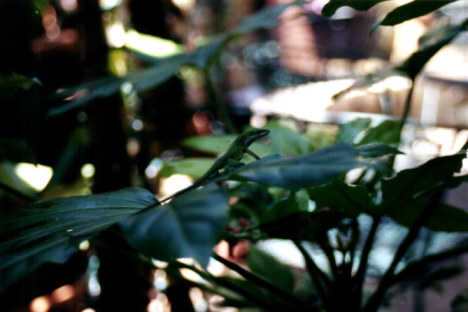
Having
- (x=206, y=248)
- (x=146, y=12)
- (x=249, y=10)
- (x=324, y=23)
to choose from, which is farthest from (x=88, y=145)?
(x=249, y=10)

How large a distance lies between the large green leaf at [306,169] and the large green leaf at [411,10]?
0.24 m

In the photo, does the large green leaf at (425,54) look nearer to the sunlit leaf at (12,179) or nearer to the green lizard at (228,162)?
the green lizard at (228,162)

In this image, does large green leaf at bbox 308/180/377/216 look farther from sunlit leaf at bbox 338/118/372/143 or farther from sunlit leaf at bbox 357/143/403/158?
sunlit leaf at bbox 338/118/372/143

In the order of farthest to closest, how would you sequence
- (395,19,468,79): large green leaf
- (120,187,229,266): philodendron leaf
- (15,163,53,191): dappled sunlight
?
(15,163,53,191): dappled sunlight → (395,19,468,79): large green leaf → (120,187,229,266): philodendron leaf

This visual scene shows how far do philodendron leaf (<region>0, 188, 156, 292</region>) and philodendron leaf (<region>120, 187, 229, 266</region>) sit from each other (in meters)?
0.05

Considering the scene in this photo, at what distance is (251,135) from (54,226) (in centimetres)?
22

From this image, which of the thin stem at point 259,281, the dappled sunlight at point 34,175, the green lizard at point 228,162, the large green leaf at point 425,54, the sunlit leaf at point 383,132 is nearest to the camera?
the green lizard at point 228,162

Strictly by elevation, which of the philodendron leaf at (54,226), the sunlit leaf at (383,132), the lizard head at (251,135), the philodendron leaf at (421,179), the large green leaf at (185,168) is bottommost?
the philodendron leaf at (421,179)

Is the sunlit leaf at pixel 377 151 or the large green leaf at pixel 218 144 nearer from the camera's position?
the sunlit leaf at pixel 377 151

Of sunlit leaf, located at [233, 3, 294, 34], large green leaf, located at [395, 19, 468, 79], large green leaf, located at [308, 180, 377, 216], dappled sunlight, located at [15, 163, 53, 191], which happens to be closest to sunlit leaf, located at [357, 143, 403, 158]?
large green leaf, located at [308, 180, 377, 216]

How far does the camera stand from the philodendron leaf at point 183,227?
10.7 inches

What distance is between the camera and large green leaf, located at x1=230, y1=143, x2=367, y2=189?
0.30 metres

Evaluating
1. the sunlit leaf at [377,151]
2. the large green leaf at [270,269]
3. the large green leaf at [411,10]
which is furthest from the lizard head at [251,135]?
the large green leaf at [270,269]

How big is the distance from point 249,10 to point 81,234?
16.6 ft
